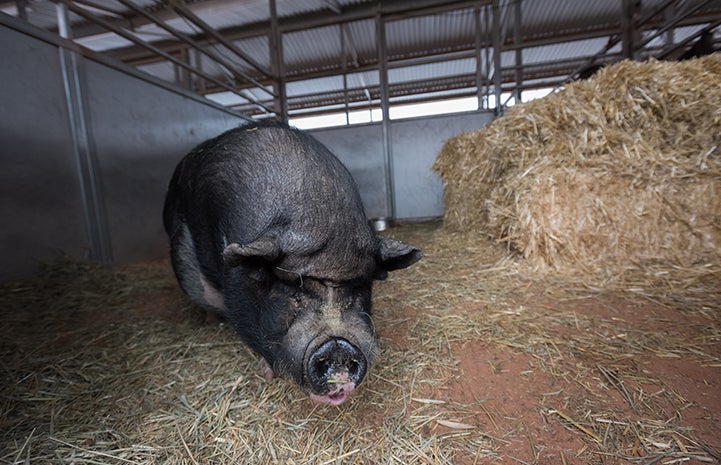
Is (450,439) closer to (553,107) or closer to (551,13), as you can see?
(553,107)

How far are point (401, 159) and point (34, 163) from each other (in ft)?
24.5

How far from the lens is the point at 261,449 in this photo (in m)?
1.71

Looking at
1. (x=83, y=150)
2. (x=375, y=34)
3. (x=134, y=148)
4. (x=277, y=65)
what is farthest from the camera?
(x=375, y=34)

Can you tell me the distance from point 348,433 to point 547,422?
1017 mm

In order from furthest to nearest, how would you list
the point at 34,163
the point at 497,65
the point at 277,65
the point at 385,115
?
the point at 385,115 → the point at 497,65 → the point at 277,65 → the point at 34,163

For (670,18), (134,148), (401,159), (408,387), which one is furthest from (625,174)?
(134,148)

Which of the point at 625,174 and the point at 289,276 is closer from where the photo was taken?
the point at 289,276

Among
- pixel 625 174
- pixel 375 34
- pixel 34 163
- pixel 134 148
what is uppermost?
pixel 375 34

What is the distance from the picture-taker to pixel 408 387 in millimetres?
2076

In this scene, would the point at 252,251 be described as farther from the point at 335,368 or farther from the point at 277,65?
the point at 277,65

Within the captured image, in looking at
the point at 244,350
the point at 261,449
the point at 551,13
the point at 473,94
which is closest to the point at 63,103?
the point at 244,350

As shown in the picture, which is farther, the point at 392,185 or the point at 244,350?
the point at 392,185

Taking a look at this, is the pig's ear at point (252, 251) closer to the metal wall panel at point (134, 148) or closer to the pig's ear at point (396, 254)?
the pig's ear at point (396, 254)

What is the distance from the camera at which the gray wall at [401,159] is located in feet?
30.3
